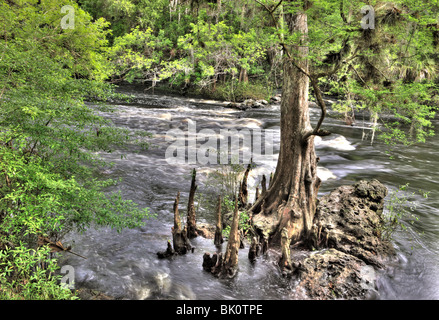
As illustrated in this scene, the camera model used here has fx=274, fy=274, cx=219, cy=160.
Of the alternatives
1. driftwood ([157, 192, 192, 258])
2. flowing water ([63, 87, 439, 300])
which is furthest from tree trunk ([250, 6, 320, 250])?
driftwood ([157, 192, 192, 258])

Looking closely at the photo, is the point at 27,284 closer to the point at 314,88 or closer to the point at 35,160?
the point at 35,160

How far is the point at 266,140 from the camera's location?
16.4 m

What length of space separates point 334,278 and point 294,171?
7.28 feet

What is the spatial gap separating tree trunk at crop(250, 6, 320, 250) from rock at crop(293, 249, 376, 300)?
33.1 inches

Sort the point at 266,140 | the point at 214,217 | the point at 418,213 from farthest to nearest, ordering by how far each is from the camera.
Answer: the point at 266,140 → the point at 418,213 → the point at 214,217

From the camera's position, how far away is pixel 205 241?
20.6 feet

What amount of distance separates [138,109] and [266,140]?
11.1 metres

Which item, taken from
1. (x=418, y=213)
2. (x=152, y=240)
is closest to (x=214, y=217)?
(x=152, y=240)

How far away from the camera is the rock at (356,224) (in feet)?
18.6

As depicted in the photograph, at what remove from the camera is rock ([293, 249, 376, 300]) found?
15.1 feet

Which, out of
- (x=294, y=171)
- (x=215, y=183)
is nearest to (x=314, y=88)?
(x=294, y=171)

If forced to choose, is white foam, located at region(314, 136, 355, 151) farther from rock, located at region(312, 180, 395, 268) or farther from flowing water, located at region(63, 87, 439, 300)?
rock, located at region(312, 180, 395, 268)

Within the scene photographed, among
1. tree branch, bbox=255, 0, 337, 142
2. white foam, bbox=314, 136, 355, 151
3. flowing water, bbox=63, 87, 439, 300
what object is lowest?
flowing water, bbox=63, 87, 439, 300
